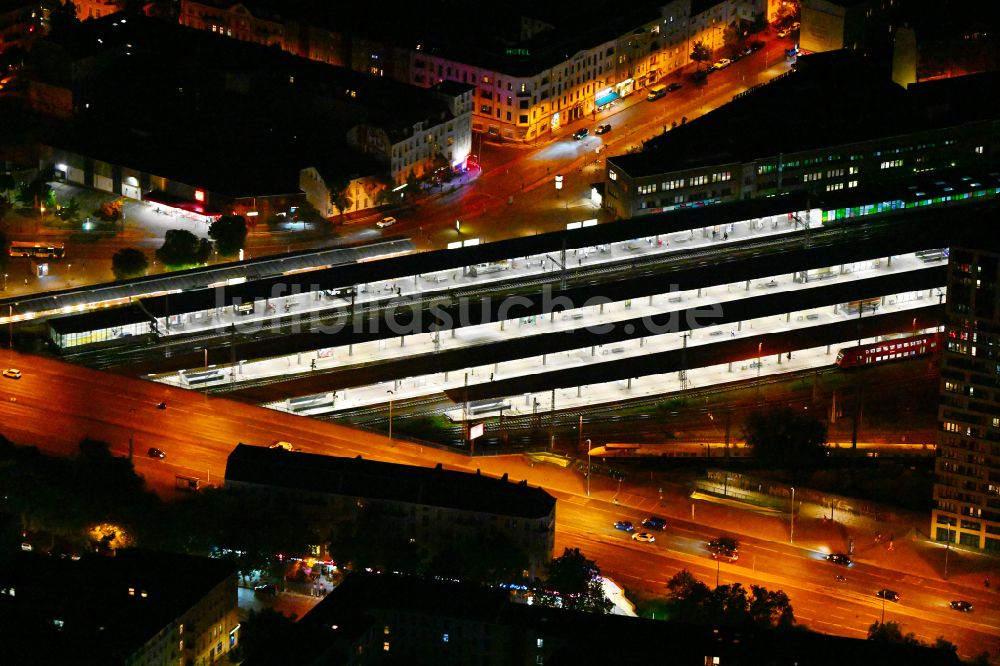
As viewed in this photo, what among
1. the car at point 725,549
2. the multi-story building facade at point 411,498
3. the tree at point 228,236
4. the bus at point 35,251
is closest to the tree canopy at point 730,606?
the car at point 725,549

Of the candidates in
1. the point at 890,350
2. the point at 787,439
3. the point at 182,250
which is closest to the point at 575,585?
the point at 787,439

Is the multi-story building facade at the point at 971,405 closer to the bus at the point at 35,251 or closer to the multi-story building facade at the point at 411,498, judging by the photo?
the multi-story building facade at the point at 411,498

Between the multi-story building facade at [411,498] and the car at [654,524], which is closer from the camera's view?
the multi-story building facade at [411,498]

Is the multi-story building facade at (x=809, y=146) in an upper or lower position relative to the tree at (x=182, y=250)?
upper

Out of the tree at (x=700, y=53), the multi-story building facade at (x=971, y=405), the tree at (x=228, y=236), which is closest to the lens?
the multi-story building facade at (x=971, y=405)

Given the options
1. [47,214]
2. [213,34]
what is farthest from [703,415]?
[213,34]

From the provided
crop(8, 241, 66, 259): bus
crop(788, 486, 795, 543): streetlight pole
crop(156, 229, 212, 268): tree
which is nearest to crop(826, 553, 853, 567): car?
crop(788, 486, 795, 543): streetlight pole

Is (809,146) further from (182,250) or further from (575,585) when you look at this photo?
(575,585)
